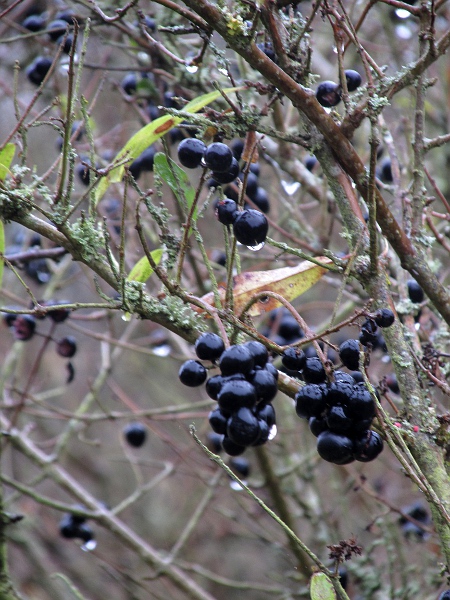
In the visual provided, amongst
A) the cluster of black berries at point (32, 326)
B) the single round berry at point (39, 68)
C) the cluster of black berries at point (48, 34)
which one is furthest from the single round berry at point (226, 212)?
the single round berry at point (39, 68)

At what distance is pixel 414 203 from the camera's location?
1.65m

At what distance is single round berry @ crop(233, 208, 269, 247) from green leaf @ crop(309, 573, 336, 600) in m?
0.72

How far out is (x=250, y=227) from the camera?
1.34 m

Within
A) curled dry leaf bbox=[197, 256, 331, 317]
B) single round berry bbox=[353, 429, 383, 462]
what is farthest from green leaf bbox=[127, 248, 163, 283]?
single round berry bbox=[353, 429, 383, 462]

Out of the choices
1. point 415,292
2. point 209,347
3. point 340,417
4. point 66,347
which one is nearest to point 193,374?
point 209,347

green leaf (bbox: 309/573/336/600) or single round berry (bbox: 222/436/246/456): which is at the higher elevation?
single round berry (bbox: 222/436/246/456)

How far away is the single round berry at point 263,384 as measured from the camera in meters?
1.14

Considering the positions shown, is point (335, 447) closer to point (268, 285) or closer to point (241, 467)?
point (268, 285)

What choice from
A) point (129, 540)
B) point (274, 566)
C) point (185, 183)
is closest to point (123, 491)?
point (274, 566)

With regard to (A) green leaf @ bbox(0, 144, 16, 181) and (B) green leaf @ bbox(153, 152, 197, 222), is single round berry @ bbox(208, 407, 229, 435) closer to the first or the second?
(B) green leaf @ bbox(153, 152, 197, 222)

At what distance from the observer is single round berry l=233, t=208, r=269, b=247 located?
4.39 ft

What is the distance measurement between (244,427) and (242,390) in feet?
0.21

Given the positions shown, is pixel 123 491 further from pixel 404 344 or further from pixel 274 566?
pixel 404 344

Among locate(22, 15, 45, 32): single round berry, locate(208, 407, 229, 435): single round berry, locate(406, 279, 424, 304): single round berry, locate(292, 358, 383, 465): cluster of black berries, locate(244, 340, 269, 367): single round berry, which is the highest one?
locate(22, 15, 45, 32): single round berry
